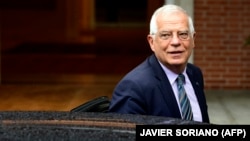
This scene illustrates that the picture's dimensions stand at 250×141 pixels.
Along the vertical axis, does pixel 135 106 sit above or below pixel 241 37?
above

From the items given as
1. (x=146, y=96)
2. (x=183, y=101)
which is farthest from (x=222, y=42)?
(x=146, y=96)

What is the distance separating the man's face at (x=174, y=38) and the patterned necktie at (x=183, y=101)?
10 cm

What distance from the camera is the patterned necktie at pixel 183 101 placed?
3.34 meters

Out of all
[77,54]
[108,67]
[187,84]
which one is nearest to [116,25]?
[77,54]

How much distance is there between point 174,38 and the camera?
10.9ft

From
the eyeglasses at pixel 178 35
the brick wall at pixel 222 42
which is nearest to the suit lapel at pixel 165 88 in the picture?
the eyeglasses at pixel 178 35

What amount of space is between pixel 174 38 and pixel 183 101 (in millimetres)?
329

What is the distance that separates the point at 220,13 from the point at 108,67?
4226 millimetres

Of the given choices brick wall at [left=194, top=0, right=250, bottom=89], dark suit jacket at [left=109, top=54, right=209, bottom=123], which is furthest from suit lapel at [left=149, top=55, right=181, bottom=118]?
brick wall at [left=194, top=0, right=250, bottom=89]

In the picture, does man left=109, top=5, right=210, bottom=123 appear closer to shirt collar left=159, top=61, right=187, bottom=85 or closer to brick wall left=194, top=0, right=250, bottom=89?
shirt collar left=159, top=61, right=187, bottom=85

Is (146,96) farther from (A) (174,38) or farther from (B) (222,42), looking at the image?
(B) (222,42)

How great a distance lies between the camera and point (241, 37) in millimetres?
10656

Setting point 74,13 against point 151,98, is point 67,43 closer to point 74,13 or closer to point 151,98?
point 74,13

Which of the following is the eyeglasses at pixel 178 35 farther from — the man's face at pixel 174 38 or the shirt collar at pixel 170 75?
the shirt collar at pixel 170 75
